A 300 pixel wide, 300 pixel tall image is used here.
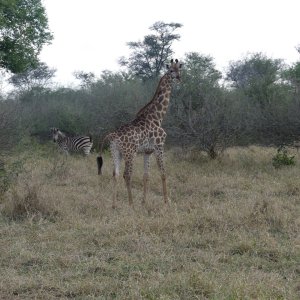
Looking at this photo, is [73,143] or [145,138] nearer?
[145,138]

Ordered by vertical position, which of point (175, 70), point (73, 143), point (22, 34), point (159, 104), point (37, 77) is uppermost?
point (37, 77)

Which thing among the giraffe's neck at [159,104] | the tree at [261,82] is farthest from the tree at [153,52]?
the giraffe's neck at [159,104]

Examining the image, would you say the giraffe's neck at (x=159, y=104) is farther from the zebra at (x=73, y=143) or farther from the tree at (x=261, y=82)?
the zebra at (x=73, y=143)

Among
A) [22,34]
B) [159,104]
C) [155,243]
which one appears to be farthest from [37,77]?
[155,243]

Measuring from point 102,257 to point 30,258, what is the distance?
688 mm

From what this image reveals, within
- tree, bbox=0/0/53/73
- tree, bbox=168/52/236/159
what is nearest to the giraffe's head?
tree, bbox=168/52/236/159

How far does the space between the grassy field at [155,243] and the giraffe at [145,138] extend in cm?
45

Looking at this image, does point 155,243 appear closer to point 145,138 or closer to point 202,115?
point 145,138

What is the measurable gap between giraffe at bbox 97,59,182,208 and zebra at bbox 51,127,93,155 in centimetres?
685

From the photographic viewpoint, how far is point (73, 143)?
15.3 meters

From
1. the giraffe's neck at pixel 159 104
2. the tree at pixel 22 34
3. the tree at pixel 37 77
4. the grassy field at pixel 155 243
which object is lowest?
the grassy field at pixel 155 243

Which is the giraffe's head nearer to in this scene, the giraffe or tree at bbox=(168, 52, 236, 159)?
the giraffe

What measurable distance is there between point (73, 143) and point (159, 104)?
24.0ft

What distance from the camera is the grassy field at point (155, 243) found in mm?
3838
